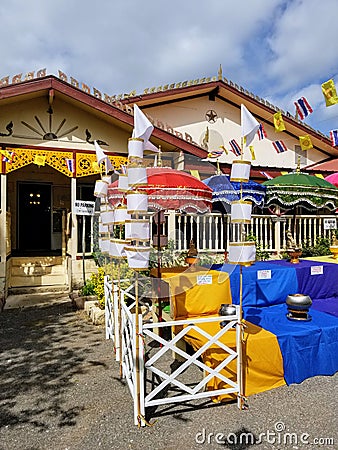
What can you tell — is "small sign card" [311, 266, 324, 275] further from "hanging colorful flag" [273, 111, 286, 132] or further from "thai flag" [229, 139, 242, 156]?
"hanging colorful flag" [273, 111, 286, 132]

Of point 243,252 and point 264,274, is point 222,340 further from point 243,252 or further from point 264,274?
point 264,274

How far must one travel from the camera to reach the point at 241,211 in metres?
3.41

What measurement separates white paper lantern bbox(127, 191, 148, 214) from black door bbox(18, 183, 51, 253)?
29.8 feet

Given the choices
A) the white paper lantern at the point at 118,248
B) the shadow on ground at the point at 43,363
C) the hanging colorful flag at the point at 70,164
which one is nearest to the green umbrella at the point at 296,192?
the white paper lantern at the point at 118,248

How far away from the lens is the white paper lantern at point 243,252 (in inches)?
134

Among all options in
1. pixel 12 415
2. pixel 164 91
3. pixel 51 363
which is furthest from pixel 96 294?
pixel 164 91

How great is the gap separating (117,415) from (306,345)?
2348mm

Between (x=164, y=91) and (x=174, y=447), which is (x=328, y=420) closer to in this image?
(x=174, y=447)

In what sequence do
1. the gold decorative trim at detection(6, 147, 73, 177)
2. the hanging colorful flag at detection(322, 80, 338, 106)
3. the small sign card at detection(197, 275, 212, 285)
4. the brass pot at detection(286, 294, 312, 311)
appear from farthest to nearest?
the hanging colorful flag at detection(322, 80, 338, 106), the gold decorative trim at detection(6, 147, 73, 177), the small sign card at detection(197, 275, 212, 285), the brass pot at detection(286, 294, 312, 311)

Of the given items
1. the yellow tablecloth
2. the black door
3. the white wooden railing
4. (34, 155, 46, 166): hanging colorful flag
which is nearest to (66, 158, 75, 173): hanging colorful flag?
(34, 155, 46, 166): hanging colorful flag

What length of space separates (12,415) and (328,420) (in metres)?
3.20

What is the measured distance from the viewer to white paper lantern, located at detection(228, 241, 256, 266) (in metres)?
3.41

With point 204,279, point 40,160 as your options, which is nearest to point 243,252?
point 204,279

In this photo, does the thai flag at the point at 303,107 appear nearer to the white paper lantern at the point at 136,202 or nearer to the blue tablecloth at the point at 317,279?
the blue tablecloth at the point at 317,279
